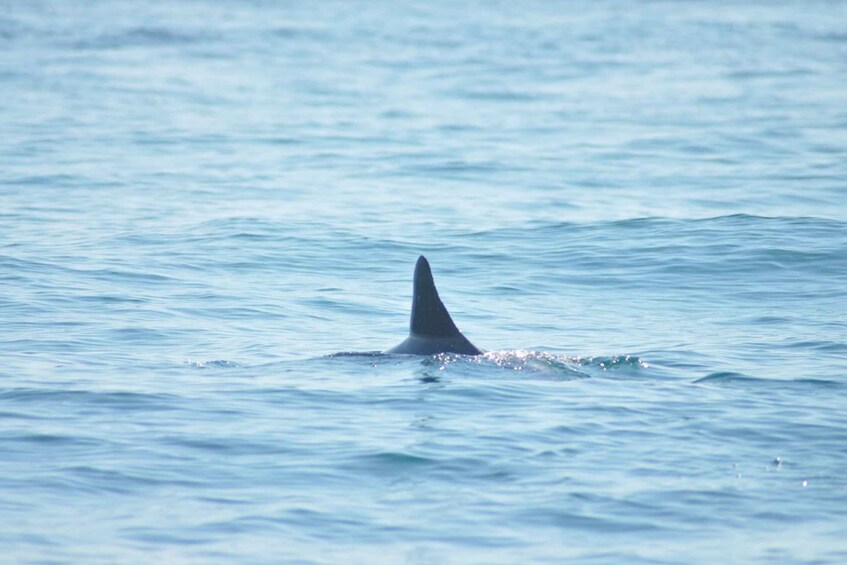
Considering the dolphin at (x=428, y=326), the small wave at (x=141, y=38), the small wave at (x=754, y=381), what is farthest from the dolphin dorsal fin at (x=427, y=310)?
the small wave at (x=141, y=38)

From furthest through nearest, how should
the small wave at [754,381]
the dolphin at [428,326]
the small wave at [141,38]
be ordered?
the small wave at [141,38], the dolphin at [428,326], the small wave at [754,381]

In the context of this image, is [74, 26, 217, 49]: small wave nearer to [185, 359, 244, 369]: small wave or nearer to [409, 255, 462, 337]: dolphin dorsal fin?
[185, 359, 244, 369]: small wave

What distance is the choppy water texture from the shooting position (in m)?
9.61

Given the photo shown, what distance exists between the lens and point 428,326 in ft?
44.1

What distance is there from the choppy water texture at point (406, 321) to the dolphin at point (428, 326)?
0.62 ft

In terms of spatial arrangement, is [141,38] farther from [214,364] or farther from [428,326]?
[428,326]

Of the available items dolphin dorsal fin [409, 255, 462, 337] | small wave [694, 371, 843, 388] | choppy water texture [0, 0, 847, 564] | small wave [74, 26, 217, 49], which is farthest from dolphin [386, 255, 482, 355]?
small wave [74, 26, 217, 49]

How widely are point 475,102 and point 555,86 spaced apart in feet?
12.3

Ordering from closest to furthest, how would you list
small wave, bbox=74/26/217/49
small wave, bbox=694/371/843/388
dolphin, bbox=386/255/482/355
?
small wave, bbox=694/371/843/388 → dolphin, bbox=386/255/482/355 → small wave, bbox=74/26/217/49

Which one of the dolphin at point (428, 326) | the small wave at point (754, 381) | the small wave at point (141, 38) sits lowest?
the small wave at point (754, 381)

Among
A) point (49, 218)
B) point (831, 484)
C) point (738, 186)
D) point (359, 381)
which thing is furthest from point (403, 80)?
point (831, 484)

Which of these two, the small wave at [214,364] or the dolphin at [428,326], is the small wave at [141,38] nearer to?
the small wave at [214,364]

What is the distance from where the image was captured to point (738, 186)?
86.9 feet

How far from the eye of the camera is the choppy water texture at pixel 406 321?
9609 millimetres
